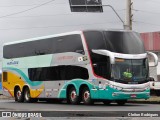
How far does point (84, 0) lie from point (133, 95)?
12396 millimetres

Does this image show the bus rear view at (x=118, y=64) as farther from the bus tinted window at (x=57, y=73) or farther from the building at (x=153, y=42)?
the building at (x=153, y=42)

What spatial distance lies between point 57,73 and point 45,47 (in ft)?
6.78

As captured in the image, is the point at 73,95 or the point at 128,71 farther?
the point at 73,95

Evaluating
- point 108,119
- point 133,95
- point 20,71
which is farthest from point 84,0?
point 108,119

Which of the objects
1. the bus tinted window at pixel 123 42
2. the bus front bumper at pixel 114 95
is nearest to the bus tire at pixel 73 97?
the bus front bumper at pixel 114 95

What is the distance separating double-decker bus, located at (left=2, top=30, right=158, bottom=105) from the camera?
25281 millimetres

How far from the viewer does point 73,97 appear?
27.3 m

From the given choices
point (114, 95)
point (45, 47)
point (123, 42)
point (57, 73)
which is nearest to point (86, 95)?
point (114, 95)

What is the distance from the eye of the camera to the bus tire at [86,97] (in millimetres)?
26109

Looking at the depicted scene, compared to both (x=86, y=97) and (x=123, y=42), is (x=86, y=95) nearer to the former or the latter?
(x=86, y=97)

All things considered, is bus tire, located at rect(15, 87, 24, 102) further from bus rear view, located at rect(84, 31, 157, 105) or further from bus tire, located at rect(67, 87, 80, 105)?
bus rear view, located at rect(84, 31, 157, 105)

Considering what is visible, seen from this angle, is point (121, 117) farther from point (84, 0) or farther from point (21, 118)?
point (84, 0)

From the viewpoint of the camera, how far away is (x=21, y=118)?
1167 centimetres

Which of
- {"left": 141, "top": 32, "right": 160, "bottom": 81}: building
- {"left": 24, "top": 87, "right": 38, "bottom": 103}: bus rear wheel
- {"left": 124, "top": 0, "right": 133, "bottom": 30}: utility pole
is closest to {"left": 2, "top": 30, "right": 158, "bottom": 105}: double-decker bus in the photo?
{"left": 24, "top": 87, "right": 38, "bottom": 103}: bus rear wheel
